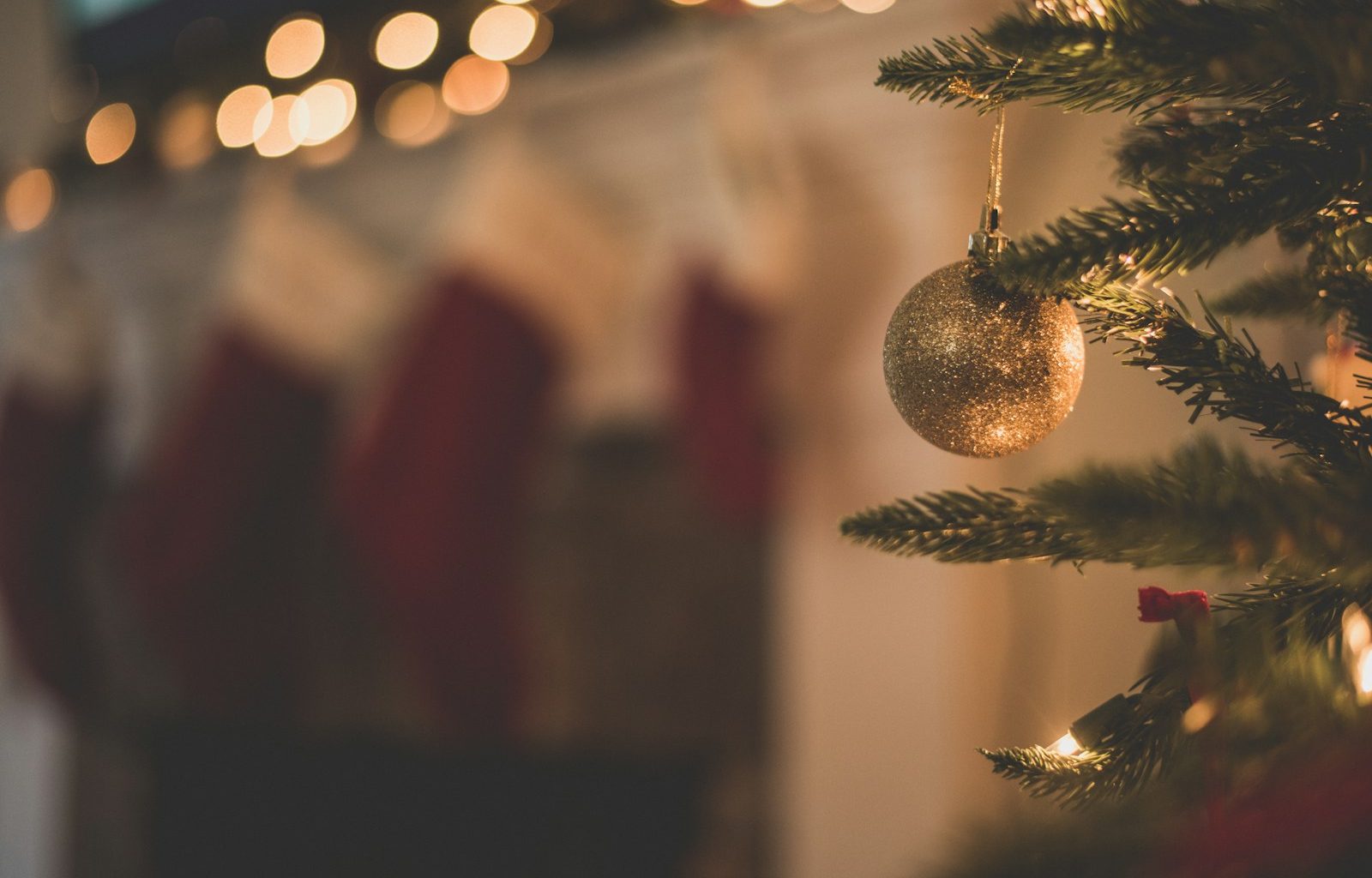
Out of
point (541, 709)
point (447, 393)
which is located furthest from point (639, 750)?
point (447, 393)

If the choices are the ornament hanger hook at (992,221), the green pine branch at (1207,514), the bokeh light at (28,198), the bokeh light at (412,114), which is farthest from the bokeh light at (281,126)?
the green pine branch at (1207,514)

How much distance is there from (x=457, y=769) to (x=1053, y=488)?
4.91 feet

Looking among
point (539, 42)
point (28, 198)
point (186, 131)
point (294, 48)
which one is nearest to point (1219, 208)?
point (539, 42)

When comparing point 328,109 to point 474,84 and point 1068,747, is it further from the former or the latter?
point 1068,747

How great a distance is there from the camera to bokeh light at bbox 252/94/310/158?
1.74 metres

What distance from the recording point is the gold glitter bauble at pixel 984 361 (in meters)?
0.27

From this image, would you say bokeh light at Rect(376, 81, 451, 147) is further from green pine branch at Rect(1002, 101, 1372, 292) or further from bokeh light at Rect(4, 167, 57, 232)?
green pine branch at Rect(1002, 101, 1372, 292)

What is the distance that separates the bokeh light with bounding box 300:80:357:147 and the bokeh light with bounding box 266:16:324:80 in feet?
0.18

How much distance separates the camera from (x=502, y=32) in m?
1.60

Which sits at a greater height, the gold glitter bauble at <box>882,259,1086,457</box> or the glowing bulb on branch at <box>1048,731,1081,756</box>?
the gold glitter bauble at <box>882,259,1086,457</box>

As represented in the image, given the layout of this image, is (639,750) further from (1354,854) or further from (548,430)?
(1354,854)

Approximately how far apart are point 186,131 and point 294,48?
30 cm

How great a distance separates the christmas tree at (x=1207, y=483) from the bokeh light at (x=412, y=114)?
1.52 meters

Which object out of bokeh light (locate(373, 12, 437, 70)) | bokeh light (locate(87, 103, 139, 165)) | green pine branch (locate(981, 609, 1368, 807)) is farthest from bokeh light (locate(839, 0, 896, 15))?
bokeh light (locate(87, 103, 139, 165))
